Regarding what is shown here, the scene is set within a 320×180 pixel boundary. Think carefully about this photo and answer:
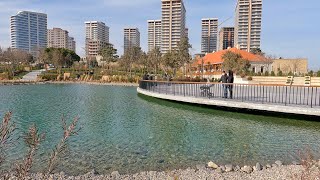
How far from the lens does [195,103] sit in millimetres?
16406

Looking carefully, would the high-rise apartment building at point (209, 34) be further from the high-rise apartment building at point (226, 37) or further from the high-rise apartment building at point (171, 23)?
the high-rise apartment building at point (171, 23)

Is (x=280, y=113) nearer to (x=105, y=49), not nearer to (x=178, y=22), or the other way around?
(x=105, y=49)

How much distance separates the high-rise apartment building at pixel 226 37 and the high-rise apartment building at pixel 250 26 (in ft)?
24.1

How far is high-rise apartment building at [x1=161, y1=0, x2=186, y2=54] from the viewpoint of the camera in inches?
4060

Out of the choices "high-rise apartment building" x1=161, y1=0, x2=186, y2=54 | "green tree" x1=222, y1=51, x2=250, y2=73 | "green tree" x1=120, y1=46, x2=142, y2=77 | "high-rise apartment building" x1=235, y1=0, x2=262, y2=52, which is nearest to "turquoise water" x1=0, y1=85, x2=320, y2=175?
"green tree" x1=222, y1=51, x2=250, y2=73

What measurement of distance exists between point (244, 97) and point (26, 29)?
140233 millimetres

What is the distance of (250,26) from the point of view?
93.7 metres

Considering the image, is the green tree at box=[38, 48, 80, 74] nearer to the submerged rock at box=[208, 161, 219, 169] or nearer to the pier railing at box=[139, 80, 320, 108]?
the pier railing at box=[139, 80, 320, 108]

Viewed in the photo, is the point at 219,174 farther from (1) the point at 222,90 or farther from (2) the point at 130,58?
(2) the point at 130,58

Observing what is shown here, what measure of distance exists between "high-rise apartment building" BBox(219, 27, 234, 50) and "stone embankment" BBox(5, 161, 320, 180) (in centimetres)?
10105

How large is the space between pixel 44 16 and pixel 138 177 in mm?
154929

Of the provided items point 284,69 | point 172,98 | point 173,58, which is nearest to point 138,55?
point 173,58

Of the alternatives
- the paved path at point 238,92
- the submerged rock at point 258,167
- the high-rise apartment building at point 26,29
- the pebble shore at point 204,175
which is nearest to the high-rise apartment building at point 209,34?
the high-rise apartment building at point 26,29

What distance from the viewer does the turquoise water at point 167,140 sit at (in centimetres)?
668
